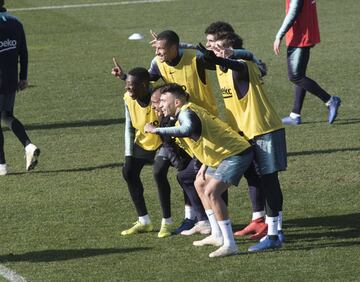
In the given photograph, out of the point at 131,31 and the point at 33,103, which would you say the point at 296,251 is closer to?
the point at 33,103

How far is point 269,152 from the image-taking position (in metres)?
10.1

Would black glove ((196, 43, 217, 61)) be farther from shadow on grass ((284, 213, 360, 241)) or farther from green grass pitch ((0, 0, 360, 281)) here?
shadow on grass ((284, 213, 360, 241))

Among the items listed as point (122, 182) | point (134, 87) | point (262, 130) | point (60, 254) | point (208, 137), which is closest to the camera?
point (208, 137)

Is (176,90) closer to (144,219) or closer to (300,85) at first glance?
(144,219)

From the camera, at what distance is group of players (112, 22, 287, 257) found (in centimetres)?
994

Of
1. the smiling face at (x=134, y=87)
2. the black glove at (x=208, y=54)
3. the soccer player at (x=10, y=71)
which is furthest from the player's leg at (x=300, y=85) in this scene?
the black glove at (x=208, y=54)

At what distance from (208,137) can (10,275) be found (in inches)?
83.0

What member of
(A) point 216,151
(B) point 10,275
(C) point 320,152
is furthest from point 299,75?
(B) point 10,275

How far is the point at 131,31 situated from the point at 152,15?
2079 millimetres

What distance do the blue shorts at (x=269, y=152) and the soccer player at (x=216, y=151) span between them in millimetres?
131

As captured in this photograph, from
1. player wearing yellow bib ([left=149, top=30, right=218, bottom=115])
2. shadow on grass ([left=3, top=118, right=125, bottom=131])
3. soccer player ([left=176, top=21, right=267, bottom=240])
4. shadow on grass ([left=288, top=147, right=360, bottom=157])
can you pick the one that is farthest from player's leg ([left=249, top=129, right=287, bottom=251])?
shadow on grass ([left=3, top=118, right=125, bottom=131])

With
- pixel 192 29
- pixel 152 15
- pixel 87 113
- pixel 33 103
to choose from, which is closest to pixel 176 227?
pixel 87 113

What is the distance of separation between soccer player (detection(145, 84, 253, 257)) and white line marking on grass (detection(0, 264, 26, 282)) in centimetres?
172

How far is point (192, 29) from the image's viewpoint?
80.0 feet
